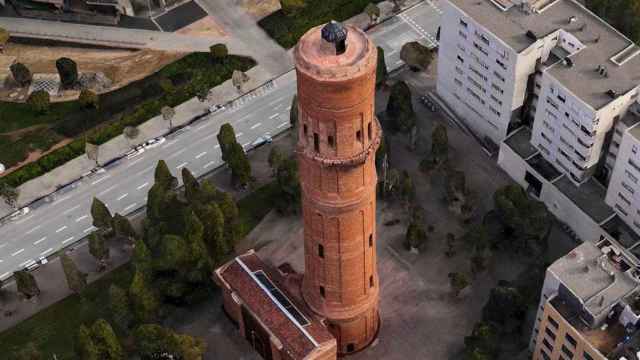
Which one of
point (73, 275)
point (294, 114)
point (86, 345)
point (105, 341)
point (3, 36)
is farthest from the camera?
point (3, 36)

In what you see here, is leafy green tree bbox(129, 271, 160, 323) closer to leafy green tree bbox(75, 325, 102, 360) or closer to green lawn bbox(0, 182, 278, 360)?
leafy green tree bbox(75, 325, 102, 360)

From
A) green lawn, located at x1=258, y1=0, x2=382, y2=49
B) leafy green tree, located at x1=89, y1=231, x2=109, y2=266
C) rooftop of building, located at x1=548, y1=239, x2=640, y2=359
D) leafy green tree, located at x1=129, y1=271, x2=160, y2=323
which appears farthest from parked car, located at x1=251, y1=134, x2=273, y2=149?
rooftop of building, located at x1=548, y1=239, x2=640, y2=359

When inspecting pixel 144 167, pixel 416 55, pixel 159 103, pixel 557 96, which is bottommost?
pixel 144 167

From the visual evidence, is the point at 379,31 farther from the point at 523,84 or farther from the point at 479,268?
the point at 479,268

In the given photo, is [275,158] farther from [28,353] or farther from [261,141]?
[28,353]

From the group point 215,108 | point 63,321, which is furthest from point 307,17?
point 63,321

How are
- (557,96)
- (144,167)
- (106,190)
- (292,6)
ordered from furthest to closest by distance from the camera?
(292,6), (144,167), (106,190), (557,96)

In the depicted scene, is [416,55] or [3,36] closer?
[416,55]

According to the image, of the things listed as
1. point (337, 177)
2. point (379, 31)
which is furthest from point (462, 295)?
point (379, 31)

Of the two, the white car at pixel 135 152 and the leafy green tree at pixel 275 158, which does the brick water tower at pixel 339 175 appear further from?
the white car at pixel 135 152
